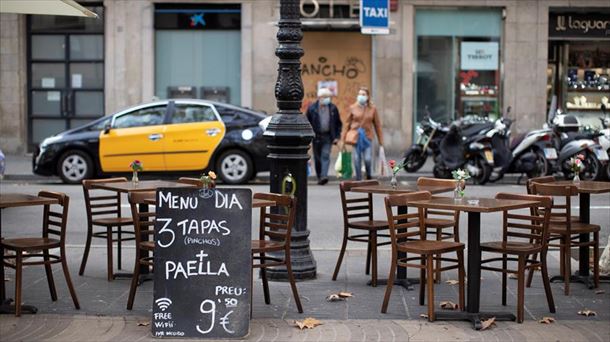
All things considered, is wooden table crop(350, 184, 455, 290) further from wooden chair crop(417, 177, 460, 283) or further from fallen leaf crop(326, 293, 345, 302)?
fallen leaf crop(326, 293, 345, 302)

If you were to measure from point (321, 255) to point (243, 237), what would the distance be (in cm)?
385

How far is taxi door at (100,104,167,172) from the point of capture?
18516 mm

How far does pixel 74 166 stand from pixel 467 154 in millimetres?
7264

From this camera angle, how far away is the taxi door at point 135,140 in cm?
1852

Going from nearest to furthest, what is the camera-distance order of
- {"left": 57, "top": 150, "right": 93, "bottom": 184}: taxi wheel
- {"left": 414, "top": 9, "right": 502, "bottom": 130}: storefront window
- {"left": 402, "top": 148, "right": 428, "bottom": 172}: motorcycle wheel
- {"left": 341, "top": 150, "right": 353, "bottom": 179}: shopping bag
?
{"left": 57, "top": 150, "right": 93, "bottom": 184}: taxi wheel < {"left": 341, "top": 150, "right": 353, "bottom": 179}: shopping bag < {"left": 402, "top": 148, "right": 428, "bottom": 172}: motorcycle wheel < {"left": 414, "top": 9, "right": 502, "bottom": 130}: storefront window

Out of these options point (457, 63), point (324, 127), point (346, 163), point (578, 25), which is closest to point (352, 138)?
point (324, 127)

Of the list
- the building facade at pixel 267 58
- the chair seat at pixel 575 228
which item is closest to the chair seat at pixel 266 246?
the chair seat at pixel 575 228

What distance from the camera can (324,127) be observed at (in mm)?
19219

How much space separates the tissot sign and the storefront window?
138 cm

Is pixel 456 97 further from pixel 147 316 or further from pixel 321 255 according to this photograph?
pixel 147 316

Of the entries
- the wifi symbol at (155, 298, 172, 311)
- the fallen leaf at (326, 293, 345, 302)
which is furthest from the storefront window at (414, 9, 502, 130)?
the wifi symbol at (155, 298, 172, 311)

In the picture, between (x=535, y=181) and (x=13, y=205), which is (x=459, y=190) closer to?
(x=535, y=181)

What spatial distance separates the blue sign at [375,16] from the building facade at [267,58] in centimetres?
357

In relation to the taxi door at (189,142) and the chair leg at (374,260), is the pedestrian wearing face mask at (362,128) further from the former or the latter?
the chair leg at (374,260)
